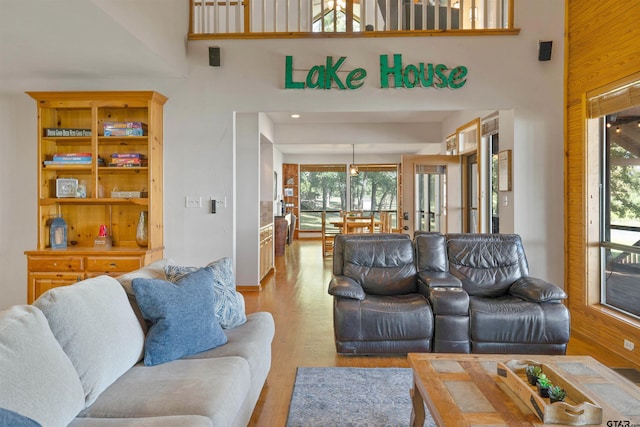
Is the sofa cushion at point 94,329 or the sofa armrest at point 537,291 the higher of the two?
the sofa cushion at point 94,329

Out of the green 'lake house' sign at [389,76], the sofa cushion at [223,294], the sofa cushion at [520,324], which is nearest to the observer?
the sofa cushion at [223,294]

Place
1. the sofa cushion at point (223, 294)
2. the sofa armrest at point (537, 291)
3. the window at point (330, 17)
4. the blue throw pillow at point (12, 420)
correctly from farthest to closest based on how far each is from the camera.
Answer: the window at point (330, 17), the sofa armrest at point (537, 291), the sofa cushion at point (223, 294), the blue throw pillow at point (12, 420)

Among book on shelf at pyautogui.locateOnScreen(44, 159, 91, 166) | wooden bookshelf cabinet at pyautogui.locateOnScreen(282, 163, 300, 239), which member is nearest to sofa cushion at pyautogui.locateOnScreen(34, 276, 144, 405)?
book on shelf at pyautogui.locateOnScreen(44, 159, 91, 166)

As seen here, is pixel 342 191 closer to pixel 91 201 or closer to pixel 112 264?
pixel 91 201

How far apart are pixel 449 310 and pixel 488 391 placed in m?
1.40

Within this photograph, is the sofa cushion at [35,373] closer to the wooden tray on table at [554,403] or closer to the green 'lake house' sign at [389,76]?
the wooden tray on table at [554,403]

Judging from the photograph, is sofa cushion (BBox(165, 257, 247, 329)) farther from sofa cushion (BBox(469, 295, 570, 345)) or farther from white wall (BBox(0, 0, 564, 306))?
white wall (BBox(0, 0, 564, 306))

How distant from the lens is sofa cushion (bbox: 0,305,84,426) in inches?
51.2

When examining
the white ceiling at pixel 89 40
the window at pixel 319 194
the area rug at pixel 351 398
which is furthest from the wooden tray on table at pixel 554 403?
the window at pixel 319 194

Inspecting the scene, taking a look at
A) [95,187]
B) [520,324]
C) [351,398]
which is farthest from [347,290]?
[95,187]

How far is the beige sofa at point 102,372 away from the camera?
1377 mm

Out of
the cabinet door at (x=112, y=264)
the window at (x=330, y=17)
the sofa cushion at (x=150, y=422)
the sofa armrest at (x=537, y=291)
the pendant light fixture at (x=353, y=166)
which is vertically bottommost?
the sofa cushion at (x=150, y=422)

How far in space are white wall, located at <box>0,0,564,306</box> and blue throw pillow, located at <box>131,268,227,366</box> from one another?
2606 millimetres

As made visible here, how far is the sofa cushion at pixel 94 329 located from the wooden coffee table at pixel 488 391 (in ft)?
4.47
